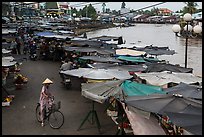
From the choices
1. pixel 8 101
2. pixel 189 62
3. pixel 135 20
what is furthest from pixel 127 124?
pixel 135 20

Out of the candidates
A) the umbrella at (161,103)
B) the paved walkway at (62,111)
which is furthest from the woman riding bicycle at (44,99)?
the umbrella at (161,103)

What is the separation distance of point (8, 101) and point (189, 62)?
1909cm

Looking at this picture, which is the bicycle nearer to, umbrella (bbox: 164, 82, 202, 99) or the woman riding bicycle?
the woman riding bicycle

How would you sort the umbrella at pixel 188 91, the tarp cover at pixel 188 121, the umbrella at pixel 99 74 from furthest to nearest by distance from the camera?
the umbrella at pixel 99 74, the umbrella at pixel 188 91, the tarp cover at pixel 188 121

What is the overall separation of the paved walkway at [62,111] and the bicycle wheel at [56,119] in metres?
0.12

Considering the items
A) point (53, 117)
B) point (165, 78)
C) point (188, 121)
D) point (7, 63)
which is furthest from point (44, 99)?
point (188, 121)

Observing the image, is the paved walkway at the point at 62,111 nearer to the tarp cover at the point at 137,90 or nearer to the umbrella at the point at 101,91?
the umbrella at the point at 101,91

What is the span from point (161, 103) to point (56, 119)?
11.1 ft

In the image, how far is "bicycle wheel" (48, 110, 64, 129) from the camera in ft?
28.5

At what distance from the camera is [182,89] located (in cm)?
804

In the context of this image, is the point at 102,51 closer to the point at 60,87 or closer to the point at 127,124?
the point at 60,87

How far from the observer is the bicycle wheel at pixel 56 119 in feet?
28.5

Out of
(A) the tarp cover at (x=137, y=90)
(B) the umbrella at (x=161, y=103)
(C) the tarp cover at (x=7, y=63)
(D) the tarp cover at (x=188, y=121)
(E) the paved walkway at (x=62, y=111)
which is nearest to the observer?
(D) the tarp cover at (x=188, y=121)

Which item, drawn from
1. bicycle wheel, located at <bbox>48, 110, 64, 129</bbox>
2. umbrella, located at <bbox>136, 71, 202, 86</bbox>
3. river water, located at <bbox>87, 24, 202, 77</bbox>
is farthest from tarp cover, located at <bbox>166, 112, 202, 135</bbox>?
river water, located at <bbox>87, 24, 202, 77</bbox>
